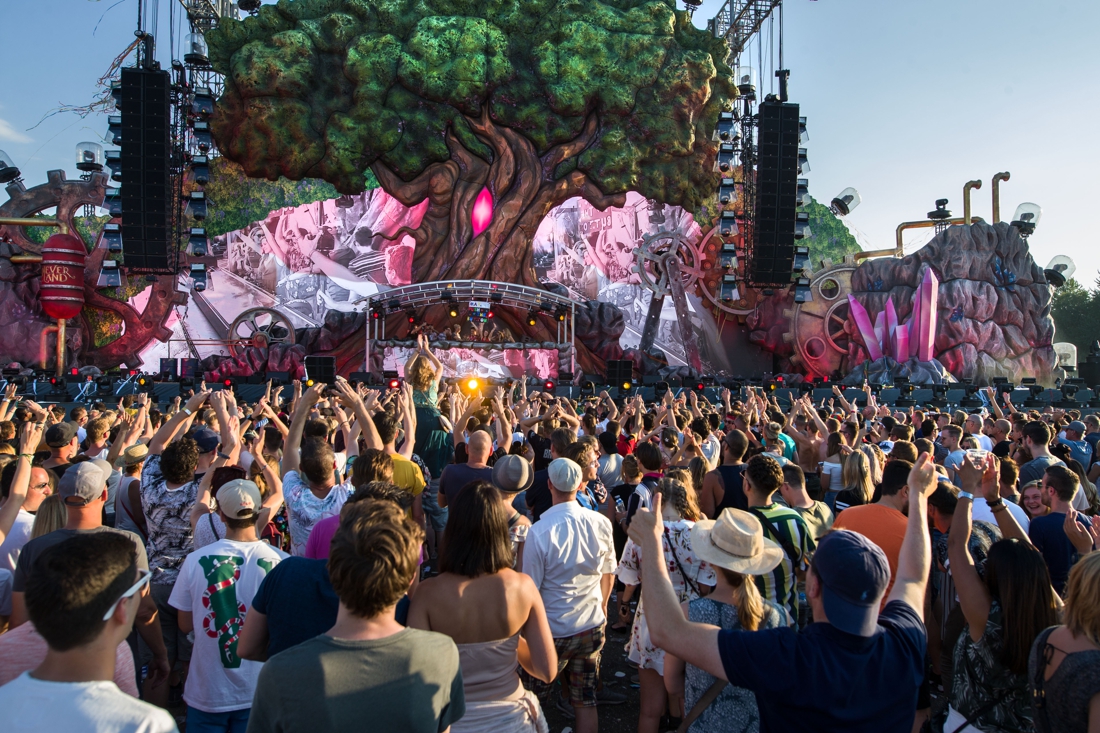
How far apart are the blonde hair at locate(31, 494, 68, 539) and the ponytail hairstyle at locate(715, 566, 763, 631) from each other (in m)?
2.84

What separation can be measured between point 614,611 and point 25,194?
2979 centimetres

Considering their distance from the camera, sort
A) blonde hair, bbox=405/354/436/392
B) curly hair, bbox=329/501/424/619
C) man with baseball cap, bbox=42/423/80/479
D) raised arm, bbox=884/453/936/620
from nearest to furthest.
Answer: curly hair, bbox=329/501/424/619 < raised arm, bbox=884/453/936/620 < man with baseball cap, bbox=42/423/80/479 < blonde hair, bbox=405/354/436/392

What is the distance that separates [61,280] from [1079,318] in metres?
57.1

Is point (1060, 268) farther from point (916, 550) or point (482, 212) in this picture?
point (916, 550)

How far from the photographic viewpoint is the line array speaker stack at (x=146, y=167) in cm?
2303

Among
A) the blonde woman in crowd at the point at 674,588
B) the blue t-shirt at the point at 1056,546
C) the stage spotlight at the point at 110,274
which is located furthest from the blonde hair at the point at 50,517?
the stage spotlight at the point at 110,274

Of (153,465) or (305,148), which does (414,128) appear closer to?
(305,148)

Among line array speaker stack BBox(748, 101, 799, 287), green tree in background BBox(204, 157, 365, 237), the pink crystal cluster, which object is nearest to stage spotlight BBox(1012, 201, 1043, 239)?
the pink crystal cluster

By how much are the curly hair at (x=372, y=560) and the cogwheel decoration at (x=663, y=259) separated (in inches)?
1142

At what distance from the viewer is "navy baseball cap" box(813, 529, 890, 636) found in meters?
2.24

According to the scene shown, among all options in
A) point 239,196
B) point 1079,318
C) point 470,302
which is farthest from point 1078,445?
point 1079,318

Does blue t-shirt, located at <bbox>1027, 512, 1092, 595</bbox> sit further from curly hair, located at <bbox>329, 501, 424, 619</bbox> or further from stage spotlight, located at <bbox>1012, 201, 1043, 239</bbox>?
stage spotlight, located at <bbox>1012, 201, 1043, 239</bbox>

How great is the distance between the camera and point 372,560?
221 cm

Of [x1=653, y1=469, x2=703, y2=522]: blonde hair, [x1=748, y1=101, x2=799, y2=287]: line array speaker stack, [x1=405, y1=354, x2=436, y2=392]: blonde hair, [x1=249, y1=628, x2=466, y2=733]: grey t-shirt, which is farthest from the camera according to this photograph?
[x1=748, y1=101, x2=799, y2=287]: line array speaker stack
